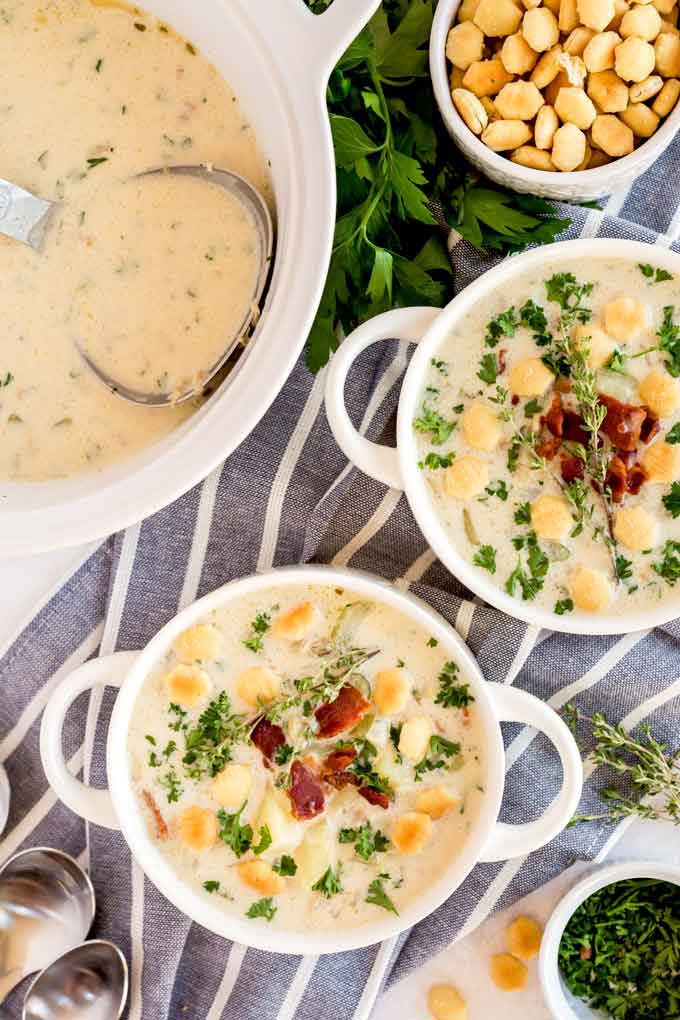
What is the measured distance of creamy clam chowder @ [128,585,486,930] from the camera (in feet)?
5.65

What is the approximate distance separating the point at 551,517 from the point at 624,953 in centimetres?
77

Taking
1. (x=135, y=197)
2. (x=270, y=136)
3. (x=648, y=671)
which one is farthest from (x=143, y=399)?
(x=648, y=671)

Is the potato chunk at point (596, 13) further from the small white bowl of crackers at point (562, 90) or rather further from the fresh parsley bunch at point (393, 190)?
the fresh parsley bunch at point (393, 190)

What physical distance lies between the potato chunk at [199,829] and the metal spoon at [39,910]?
0.30m

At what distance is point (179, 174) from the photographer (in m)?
1.57

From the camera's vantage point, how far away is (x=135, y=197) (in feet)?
5.17

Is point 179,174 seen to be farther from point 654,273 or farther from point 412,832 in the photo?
point 412,832

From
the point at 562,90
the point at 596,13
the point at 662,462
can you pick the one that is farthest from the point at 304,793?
the point at 596,13

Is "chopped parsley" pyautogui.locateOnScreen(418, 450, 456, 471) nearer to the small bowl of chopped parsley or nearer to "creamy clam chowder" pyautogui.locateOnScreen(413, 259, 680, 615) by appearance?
"creamy clam chowder" pyautogui.locateOnScreen(413, 259, 680, 615)

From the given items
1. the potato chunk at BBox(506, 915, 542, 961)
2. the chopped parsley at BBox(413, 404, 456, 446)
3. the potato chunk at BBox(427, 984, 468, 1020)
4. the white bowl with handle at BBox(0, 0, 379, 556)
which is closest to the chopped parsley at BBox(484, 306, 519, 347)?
the chopped parsley at BBox(413, 404, 456, 446)

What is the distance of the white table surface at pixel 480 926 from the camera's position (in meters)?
1.87

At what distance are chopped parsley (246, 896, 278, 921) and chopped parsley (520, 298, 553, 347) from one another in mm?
906

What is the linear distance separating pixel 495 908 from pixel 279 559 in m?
0.64

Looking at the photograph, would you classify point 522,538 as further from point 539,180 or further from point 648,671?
point 539,180
